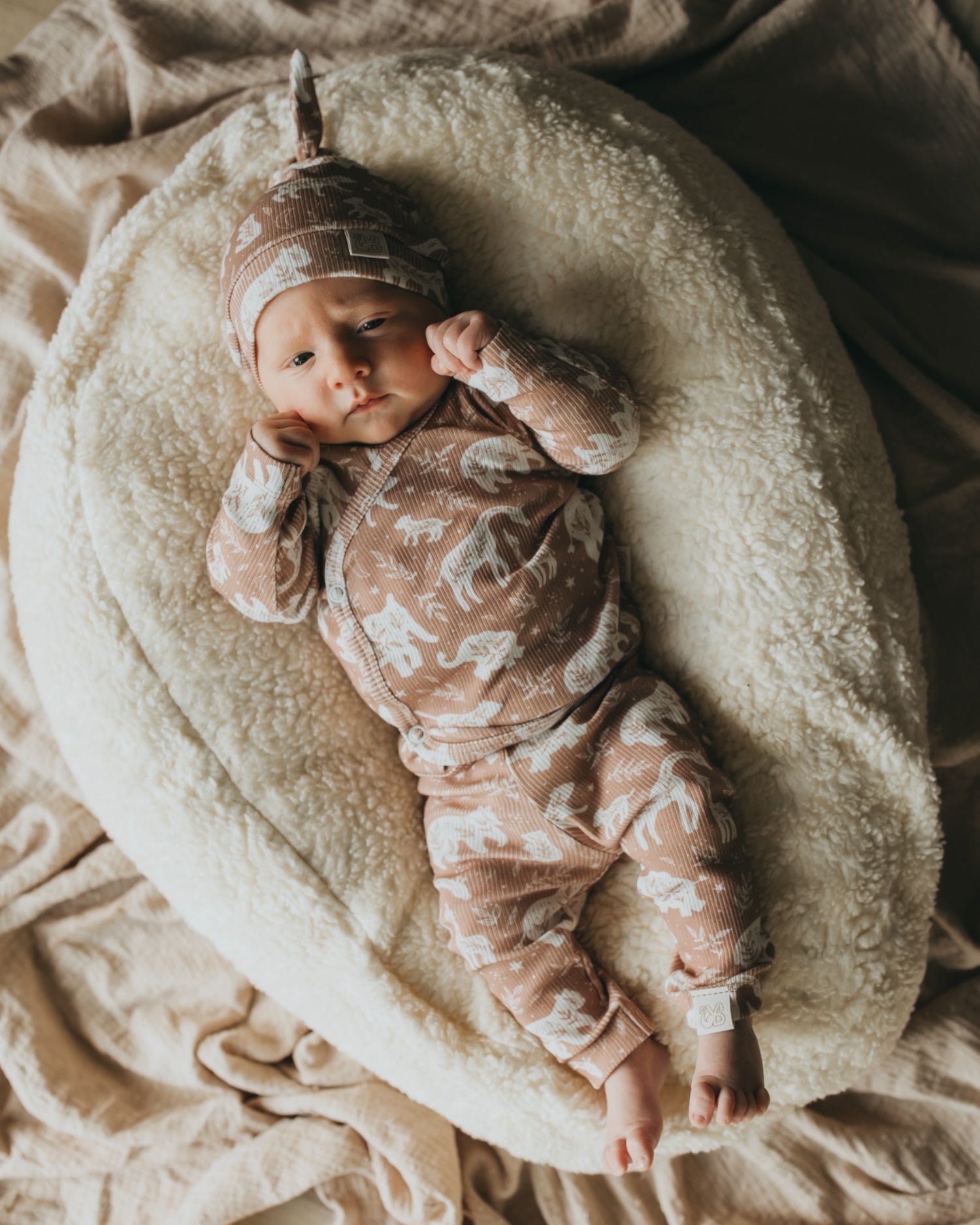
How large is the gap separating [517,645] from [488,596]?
0.06m

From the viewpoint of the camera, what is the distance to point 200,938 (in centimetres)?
134

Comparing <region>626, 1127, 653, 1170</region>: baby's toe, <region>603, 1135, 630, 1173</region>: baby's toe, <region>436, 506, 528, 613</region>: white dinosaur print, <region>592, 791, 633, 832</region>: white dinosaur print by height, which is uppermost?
<region>436, 506, 528, 613</region>: white dinosaur print

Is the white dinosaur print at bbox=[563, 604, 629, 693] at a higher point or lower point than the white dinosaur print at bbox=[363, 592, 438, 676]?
lower

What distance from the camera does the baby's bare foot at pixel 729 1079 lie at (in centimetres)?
92

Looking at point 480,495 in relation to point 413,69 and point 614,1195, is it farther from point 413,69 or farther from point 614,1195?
point 614,1195

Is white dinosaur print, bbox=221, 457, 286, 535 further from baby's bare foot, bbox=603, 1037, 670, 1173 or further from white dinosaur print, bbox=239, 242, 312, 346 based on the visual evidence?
baby's bare foot, bbox=603, 1037, 670, 1173

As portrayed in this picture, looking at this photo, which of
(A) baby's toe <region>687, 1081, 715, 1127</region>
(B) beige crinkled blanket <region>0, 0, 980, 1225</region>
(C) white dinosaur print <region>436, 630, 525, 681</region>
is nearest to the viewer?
(A) baby's toe <region>687, 1081, 715, 1127</region>

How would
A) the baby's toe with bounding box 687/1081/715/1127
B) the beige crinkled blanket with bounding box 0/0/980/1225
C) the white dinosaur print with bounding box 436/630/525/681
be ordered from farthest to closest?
the beige crinkled blanket with bounding box 0/0/980/1225, the white dinosaur print with bounding box 436/630/525/681, the baby's toe with bounding box 687/1081/715/1127

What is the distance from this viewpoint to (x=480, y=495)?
1029 millimetres

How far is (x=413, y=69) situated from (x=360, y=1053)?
115 centimetres

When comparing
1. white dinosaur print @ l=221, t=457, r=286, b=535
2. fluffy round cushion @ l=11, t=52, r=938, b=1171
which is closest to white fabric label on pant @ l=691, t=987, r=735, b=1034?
fluffy round cushion @ l=11, t=52, r=938, b=1171

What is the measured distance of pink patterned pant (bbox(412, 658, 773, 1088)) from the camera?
0.96m

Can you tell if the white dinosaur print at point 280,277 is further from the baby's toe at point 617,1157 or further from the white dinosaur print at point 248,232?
the baby's toe at point 617,1157

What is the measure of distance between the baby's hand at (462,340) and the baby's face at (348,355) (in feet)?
0.11
